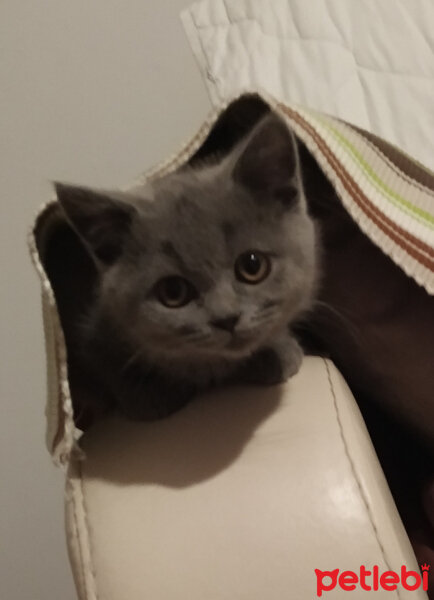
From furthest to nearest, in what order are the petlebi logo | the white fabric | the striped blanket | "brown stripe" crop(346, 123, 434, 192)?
1. the white fabric
2. "brown stripe" crop(346, 123, 434, 192)
3. the striped blanket
4. the petlebi logo

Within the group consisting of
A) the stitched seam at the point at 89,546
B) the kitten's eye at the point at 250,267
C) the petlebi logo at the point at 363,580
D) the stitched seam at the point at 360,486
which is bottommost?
the petlebi logo at the point at 363,580

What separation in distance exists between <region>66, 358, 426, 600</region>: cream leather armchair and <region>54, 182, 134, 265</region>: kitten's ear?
187mm

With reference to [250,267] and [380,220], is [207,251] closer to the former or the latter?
[250,267]

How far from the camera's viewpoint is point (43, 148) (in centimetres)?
122

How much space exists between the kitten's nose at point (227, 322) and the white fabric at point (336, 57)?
Result: 611 millimetres

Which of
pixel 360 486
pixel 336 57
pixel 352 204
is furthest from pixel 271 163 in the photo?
pixel 336 57

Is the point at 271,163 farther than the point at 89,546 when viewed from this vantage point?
Yes

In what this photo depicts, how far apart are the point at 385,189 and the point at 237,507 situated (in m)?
0.34

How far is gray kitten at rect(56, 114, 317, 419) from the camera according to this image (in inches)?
24.4

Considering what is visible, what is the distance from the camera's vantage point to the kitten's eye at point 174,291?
63 centimetres

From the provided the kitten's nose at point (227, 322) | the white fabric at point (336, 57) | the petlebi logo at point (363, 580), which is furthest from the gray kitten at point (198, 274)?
the white fabric at point (336, 57)

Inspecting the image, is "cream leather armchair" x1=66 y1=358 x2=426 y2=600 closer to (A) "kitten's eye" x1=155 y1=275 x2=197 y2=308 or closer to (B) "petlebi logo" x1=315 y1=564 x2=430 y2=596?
(B) "petlebi logo" x1=315 y1=564 x2=430 y2=596

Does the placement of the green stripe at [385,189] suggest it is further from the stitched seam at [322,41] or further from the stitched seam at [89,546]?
the stitched seam at [322,41]

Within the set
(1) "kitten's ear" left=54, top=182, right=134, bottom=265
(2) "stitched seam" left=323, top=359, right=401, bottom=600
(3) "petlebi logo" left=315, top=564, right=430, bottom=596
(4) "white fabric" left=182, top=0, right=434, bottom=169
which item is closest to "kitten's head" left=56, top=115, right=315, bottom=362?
(1) "kitten's ear" left=54, top=182, right=134, bottom=265
